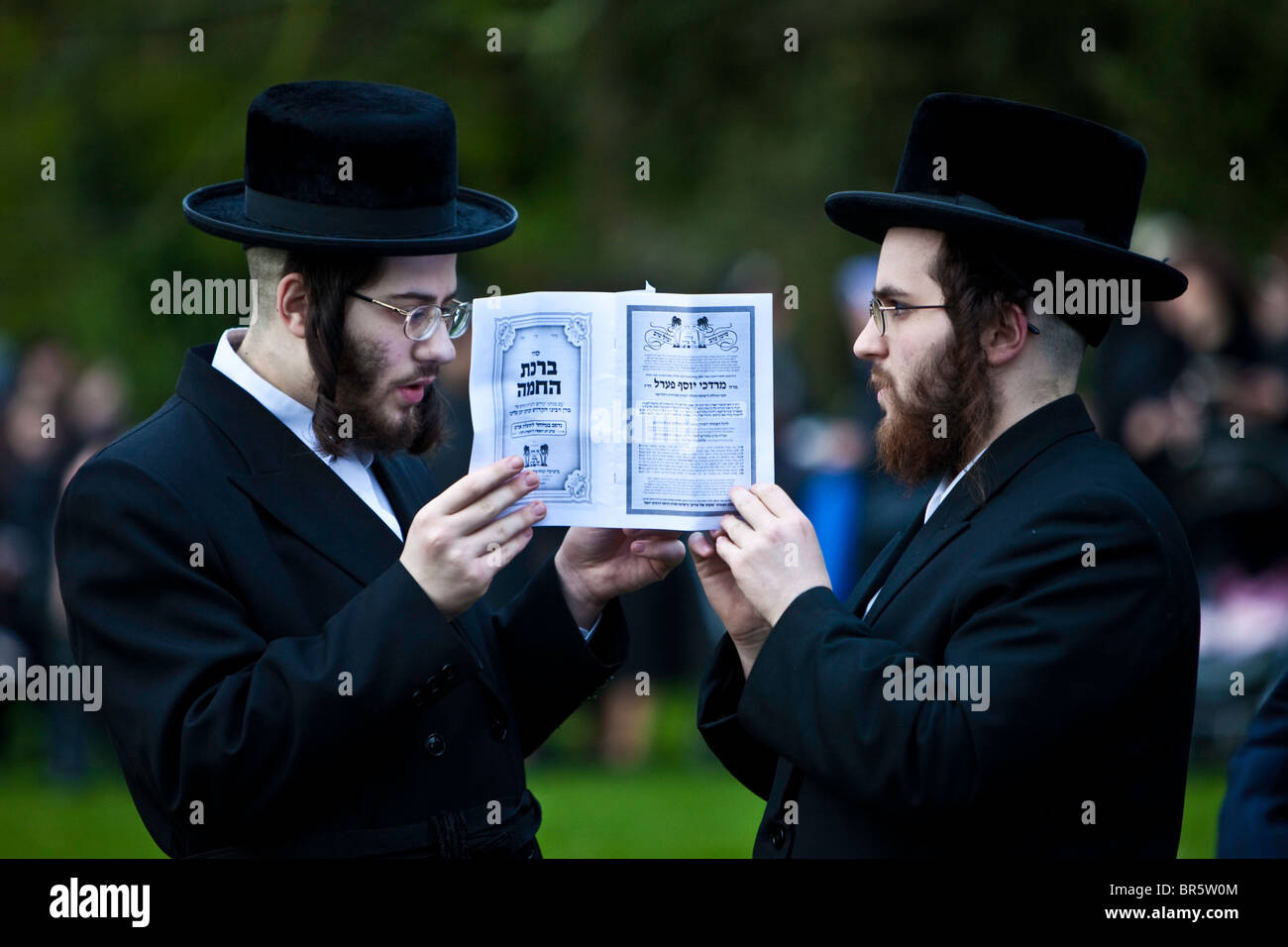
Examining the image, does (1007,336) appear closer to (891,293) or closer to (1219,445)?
(891,293)

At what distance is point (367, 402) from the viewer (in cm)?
361

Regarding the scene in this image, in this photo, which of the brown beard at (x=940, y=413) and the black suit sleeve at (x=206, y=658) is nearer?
the black suit sleeve at (x=206, y=658)

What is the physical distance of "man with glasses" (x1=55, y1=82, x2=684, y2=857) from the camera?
3.21 metres

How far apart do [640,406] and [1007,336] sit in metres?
0.82

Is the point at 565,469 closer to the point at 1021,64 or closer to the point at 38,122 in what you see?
the point at 1021,64

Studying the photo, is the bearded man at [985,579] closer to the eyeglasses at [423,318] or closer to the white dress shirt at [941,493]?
the white dress shirt at [941,493]

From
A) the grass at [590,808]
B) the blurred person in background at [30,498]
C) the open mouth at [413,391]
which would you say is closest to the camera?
the open mouth at [413,391]

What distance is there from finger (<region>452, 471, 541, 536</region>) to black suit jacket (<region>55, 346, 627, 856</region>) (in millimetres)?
164

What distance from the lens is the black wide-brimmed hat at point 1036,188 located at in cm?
338

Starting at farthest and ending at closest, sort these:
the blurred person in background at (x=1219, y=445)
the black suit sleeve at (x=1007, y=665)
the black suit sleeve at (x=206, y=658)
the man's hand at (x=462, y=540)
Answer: the blurred person in background at (x=1219, y=445), the man's hand at (x=462, y=540), the black suit sleeve at (x=206, y=658), the black suit sleeve at (x=1007, y=665)

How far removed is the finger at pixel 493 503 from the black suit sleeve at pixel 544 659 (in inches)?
27.1

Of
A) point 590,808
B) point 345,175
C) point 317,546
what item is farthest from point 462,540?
point 590,808
